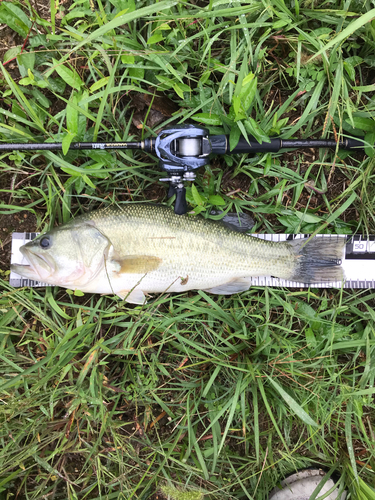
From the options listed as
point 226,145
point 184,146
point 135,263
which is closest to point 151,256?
point 135,263

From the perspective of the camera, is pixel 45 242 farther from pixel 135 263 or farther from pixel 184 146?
pixel 184 146

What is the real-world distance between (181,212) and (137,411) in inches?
76.9

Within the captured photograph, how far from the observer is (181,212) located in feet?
8.71

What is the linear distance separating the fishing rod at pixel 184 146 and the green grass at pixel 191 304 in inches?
6.3

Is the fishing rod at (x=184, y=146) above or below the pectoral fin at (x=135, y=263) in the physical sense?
above

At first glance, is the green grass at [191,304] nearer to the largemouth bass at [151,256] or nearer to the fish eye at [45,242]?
the largemouth bass at [151,256]

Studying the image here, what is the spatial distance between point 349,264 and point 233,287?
3.73 feet

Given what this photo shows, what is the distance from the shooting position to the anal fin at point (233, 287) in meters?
2.90

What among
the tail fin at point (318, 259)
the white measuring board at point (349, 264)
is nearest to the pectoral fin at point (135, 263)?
the white measuring board at point (349, 264)

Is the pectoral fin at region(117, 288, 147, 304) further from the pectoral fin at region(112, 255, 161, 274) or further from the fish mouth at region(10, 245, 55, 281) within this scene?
the fish mouth at region(10, 245, 55, 281)

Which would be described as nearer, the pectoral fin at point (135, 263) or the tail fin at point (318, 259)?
the pectoral fin at point (135, 263)

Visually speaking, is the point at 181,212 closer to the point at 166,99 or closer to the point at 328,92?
the point at 166,99

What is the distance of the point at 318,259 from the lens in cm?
295

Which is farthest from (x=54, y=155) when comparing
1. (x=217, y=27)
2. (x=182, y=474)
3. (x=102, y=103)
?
(x=182, y=474)
